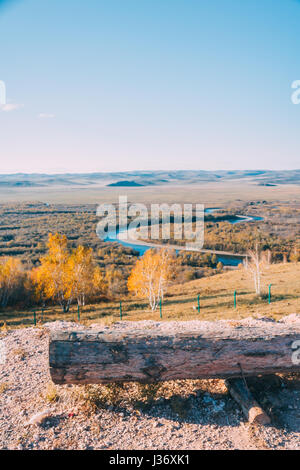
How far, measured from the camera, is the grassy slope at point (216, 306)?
48.9ft

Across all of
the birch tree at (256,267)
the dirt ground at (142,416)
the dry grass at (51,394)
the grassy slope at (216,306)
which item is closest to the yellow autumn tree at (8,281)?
the grassy slope at (216,306)

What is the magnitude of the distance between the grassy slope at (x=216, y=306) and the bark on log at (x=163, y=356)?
222 inches

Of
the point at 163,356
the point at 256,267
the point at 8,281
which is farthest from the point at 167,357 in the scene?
the point at 8,281

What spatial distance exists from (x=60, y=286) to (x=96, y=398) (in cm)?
2069

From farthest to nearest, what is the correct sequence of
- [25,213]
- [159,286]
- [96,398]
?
[25,213], [159,286], [96,398]

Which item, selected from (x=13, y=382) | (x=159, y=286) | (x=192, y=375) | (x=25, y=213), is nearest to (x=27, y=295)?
(x=159, y=286)

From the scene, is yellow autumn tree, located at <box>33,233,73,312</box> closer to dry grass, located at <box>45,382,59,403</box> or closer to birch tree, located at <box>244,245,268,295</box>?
birch tree, located at <box>244,245,268,295</box>

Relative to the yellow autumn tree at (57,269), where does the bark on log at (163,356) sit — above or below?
above

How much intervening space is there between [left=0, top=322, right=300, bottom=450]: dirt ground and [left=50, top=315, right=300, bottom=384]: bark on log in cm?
43

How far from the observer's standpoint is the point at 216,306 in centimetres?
1825

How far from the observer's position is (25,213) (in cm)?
11931

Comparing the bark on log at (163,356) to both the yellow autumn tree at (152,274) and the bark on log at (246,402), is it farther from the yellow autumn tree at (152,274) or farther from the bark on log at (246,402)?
the yellow autumn tree at (152,274)

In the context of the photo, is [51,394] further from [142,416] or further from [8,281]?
[8,281]
